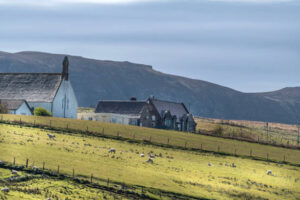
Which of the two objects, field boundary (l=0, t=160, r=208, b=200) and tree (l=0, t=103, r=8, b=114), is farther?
tree (l=0, t=103, r=8, b=114)

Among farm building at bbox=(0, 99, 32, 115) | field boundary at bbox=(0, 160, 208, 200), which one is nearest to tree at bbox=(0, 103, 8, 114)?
farm building at bbox=(0, 99, 32, 115)

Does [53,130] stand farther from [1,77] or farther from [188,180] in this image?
[1,77]

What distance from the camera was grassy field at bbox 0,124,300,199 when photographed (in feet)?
196

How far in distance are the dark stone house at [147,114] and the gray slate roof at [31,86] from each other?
1699cm

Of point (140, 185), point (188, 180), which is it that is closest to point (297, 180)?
point (188, 180)

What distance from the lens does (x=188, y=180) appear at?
6378cm

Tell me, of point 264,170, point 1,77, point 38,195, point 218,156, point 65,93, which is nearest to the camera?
point 38,195

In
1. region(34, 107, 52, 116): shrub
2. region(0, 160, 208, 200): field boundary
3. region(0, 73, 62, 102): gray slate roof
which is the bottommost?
region(0, 160, 208, 200): field boundary

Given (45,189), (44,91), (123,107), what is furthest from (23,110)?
(45,189)

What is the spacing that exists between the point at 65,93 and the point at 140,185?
74.8 m

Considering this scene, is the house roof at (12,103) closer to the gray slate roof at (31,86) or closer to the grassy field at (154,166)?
the gray slate roof at (31,86)

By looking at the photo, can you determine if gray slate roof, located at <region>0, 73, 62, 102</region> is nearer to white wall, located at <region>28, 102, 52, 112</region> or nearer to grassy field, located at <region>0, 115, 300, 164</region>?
white wall, located at <region>28, 102, 52, 112</region>

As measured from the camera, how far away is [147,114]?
14550 cm

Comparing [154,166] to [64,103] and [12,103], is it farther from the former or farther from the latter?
[64,103]
